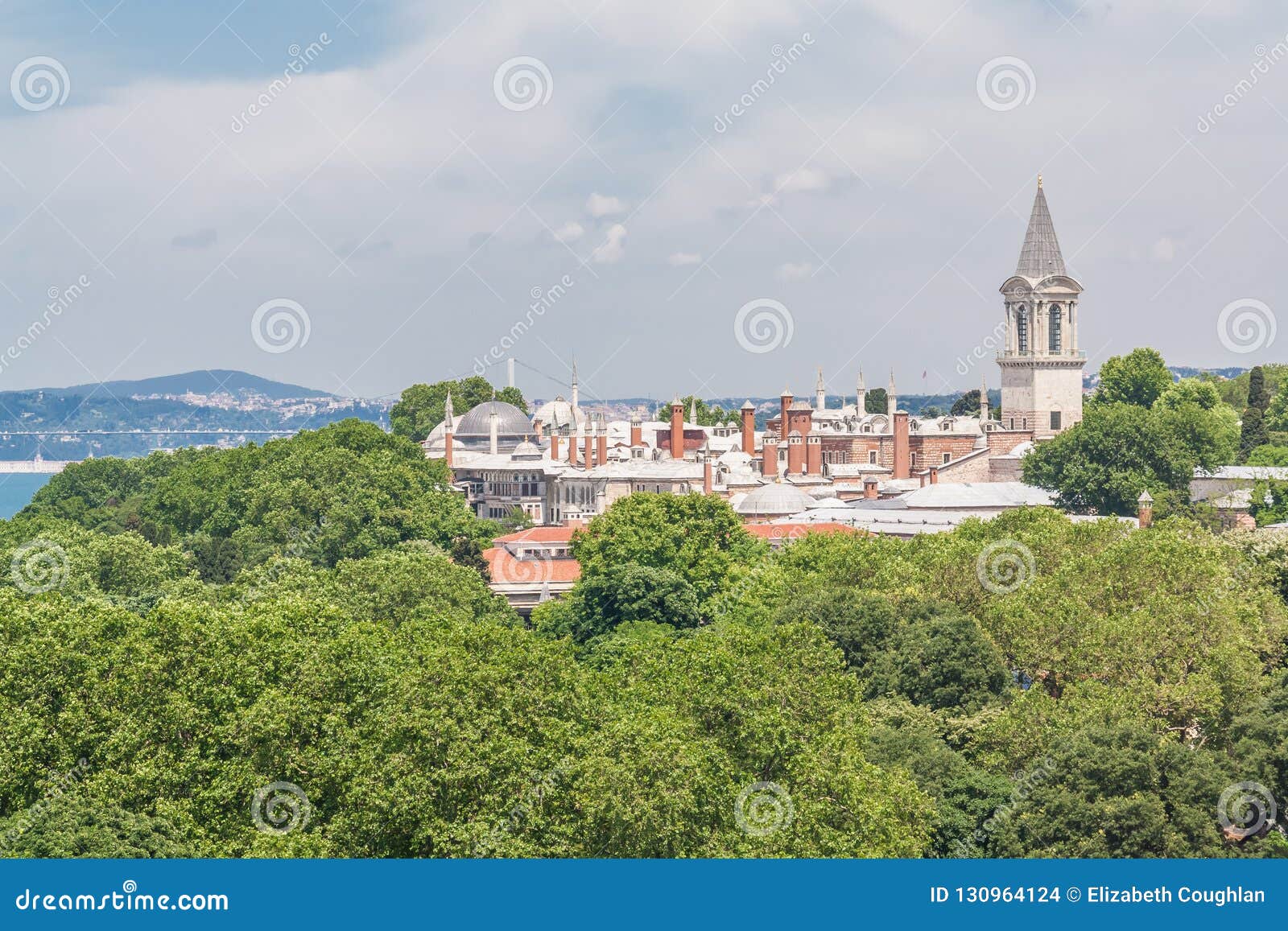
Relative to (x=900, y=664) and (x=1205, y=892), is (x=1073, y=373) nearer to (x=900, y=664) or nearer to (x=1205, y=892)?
(x=900, y=664)

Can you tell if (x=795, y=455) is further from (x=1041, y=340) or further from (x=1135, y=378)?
(x=1135, y=378)

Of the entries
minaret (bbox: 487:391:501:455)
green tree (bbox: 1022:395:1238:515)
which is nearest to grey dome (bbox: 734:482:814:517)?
green tree (bbox: 1022:395:1238:515)

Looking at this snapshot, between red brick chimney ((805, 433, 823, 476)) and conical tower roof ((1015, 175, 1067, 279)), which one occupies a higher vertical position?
conical tower roof ((1015, 175, 1067, 279))

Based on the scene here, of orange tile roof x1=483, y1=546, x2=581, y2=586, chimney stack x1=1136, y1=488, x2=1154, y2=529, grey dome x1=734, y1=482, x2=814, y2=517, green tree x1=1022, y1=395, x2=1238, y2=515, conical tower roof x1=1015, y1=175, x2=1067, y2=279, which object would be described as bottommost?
orange tile roof x1=483, y1=546, x2=581, y2=586

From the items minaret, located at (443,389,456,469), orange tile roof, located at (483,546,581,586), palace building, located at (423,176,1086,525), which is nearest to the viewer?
orange tile roof, located at (483,546,581,586)

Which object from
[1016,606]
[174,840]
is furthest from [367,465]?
[174,840]

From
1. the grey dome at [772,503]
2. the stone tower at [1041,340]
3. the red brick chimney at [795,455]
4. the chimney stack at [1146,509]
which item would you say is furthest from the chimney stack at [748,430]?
the chimney stack at [1146,509]

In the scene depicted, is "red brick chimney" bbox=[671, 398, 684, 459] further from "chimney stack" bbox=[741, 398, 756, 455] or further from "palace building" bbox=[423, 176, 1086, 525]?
"chimney stack" bbox=[741, 398, 756, 455]
